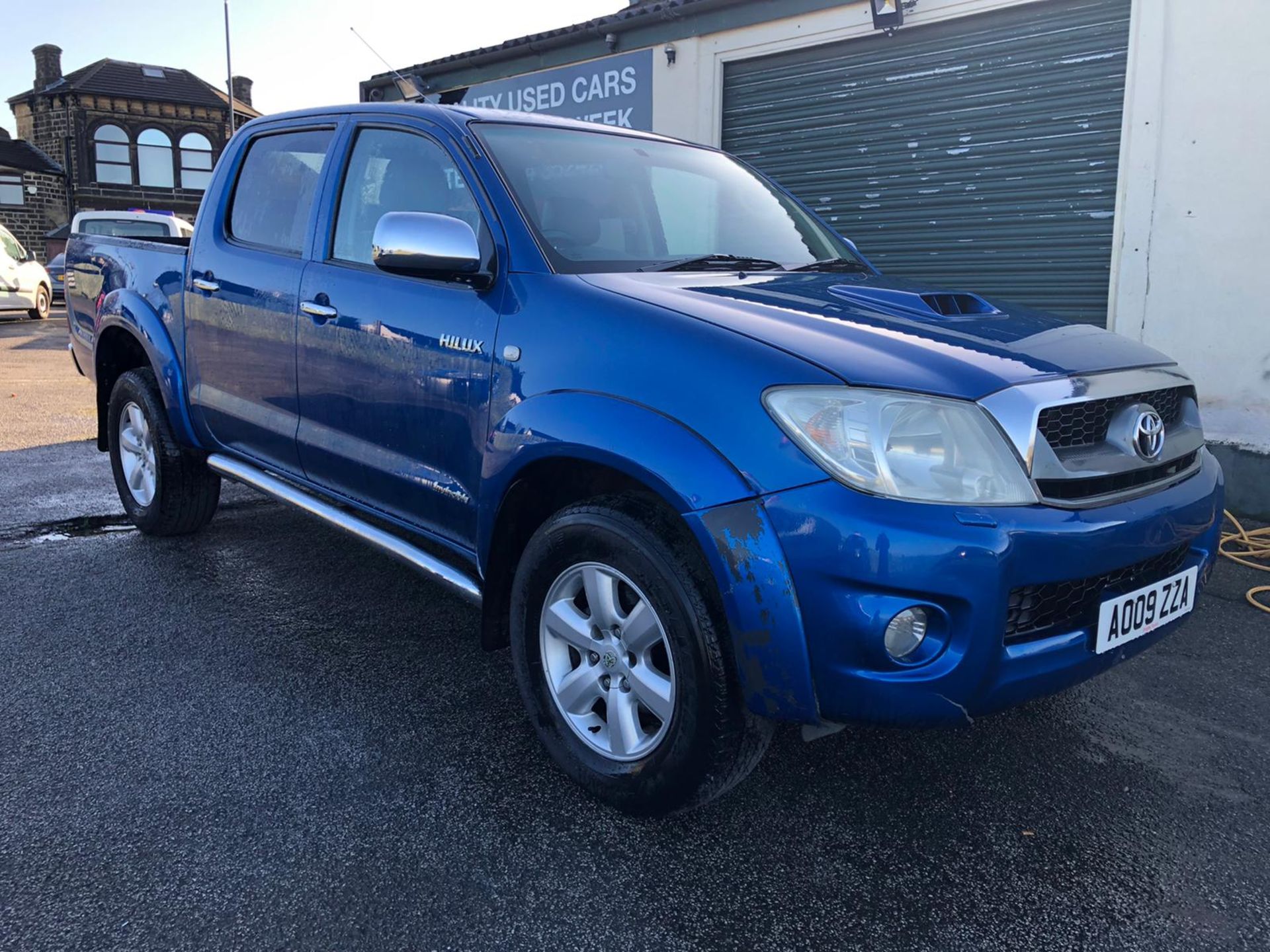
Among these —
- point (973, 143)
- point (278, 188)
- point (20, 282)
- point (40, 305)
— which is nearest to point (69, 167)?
point (40, 305)

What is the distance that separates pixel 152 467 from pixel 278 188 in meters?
1.53

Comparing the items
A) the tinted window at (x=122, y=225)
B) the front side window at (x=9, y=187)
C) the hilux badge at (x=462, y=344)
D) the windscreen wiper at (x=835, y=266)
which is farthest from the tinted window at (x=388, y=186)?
the front side window at (x=9, y=187)

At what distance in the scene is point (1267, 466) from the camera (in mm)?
5336

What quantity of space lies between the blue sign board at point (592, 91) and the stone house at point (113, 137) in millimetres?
30436

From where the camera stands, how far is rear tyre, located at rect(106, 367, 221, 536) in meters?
4.34

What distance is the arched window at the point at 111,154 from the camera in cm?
3728

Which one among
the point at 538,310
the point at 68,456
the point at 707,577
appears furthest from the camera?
the point at 68,456

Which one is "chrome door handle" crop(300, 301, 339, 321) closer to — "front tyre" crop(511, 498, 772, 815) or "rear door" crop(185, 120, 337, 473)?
"rear door" crop(185, 120, 337, 473)

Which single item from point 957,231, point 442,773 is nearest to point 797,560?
point 442,773

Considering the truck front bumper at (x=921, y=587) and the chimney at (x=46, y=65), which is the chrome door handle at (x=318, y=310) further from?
the chimney at (x=46, y=65)

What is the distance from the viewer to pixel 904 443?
199 centimetres

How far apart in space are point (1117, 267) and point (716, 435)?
512 centimetres

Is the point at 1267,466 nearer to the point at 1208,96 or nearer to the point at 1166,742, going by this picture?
the point at 1208,96

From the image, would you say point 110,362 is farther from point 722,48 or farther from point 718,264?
point 722,48
